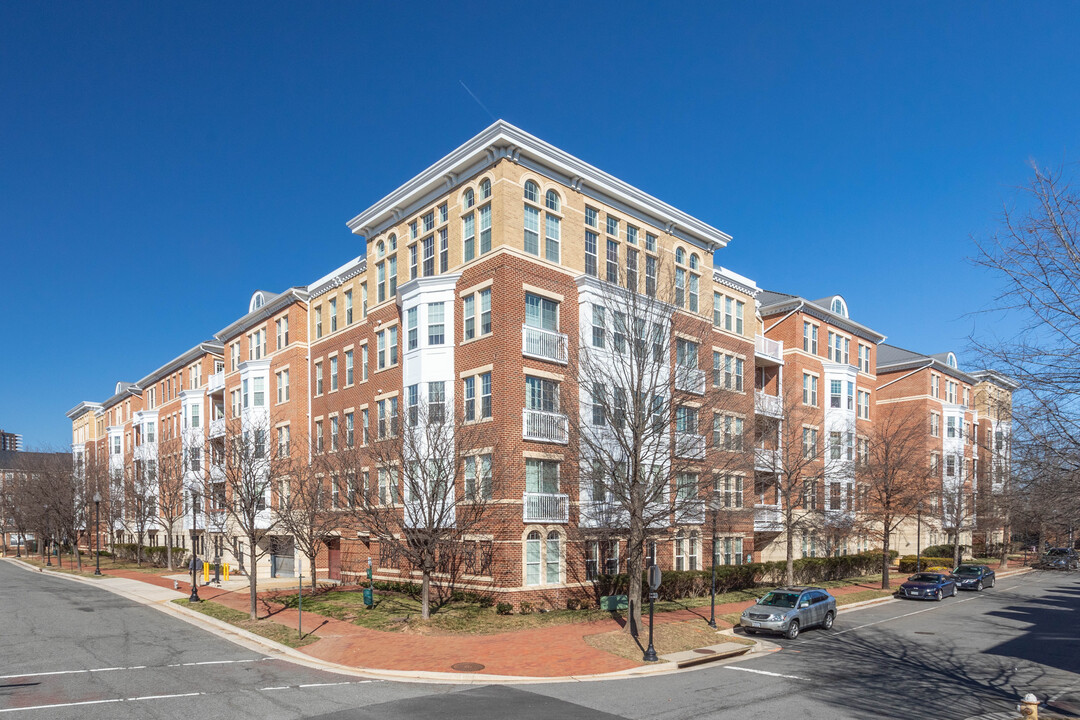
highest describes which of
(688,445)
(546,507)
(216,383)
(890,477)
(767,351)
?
(767,351)

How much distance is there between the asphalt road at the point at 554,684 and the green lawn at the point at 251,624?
1325 mm

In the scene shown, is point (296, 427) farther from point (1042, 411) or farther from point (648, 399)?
point (1042, 411)

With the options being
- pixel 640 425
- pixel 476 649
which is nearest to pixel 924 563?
pixel 640 425

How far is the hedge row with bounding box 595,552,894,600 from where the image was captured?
28422 mm

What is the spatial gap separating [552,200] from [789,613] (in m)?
17.6

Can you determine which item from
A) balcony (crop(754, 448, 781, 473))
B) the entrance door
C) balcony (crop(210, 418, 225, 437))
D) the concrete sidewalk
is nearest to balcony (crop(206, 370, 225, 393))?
balcony (crop(210, 418, 225, 437))

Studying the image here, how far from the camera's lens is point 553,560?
27.6 metres

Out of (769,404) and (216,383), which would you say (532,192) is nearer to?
(769,404)

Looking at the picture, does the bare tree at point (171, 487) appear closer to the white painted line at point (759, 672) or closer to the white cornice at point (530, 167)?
the white cornice at point (530, 167)

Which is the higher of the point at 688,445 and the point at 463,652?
the point at 688,445

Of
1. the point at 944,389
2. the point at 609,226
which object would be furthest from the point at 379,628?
the point at 944,389

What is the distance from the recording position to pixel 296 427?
1601 inches

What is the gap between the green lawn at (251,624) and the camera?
890 inches

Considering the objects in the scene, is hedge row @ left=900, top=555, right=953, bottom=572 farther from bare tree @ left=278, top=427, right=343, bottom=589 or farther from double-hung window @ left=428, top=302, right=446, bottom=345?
bare tree @ left=278, top=427, right=343, bottom=589
